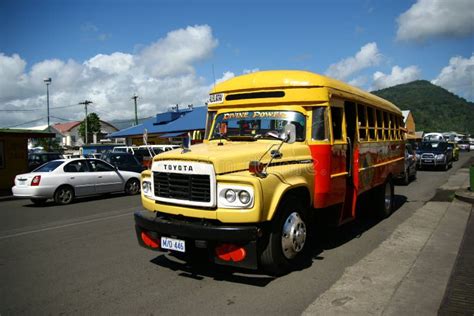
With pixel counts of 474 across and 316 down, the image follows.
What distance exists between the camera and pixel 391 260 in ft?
19.7

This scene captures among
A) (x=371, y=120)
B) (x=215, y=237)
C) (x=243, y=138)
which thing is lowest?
(x=215, y=237)

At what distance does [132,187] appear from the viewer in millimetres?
15594

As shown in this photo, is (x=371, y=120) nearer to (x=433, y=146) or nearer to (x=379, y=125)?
(x=379, y=125)

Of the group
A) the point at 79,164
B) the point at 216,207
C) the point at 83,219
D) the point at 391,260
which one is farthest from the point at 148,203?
the point at 79,164

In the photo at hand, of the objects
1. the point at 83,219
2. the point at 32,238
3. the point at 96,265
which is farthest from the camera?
the point at 83,219

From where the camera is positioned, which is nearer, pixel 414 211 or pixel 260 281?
pixel 260 281

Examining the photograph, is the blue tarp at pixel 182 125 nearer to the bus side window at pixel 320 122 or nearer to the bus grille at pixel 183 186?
the bus side window at pixel 320 122

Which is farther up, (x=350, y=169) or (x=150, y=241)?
(x=350, y=169)

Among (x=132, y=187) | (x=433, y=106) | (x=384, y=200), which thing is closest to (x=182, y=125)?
(x=132, y=187)

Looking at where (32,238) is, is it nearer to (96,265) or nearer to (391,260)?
(96,265)

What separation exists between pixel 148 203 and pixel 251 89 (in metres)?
2.37

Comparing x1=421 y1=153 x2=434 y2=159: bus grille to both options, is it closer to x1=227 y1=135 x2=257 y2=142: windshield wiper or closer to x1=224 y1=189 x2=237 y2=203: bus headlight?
x1=227 y1=135 x2=257 y2=142: windshield wiper

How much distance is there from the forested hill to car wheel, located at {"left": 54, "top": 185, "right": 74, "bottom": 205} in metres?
112

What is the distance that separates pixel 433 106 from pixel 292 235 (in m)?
137
